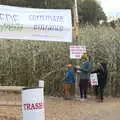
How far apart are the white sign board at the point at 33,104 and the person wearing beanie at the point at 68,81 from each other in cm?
922

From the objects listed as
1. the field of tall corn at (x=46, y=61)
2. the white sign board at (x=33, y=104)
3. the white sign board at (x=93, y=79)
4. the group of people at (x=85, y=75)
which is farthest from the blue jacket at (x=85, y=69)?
the white sign board at (x=33, y=104)

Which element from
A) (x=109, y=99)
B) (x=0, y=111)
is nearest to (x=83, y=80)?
(x=109, y=99)

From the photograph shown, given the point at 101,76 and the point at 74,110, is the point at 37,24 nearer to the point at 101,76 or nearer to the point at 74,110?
the point at 101,76

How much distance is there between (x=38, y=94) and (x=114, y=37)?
12.4 metres

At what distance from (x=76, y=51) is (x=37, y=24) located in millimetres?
1960

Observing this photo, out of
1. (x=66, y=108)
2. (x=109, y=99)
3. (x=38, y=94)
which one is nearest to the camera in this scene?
(x=38, y=94)

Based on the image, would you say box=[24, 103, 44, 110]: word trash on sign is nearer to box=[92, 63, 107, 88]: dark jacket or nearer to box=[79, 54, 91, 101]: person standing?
box=[79, 54, 91, 101]: person standing

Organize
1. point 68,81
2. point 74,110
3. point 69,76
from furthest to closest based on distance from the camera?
point 68,81, point 69,76, point 74,110

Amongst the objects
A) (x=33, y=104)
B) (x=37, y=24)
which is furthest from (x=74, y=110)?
(x=33, y=104)

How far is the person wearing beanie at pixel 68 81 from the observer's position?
61.7 feet

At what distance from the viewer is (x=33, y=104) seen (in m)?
9.50

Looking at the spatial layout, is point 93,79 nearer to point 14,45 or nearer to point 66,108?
point 66,108

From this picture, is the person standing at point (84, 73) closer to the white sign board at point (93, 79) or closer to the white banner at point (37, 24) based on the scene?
the white sign board at point (93, 79)

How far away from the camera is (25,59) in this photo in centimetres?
2077
